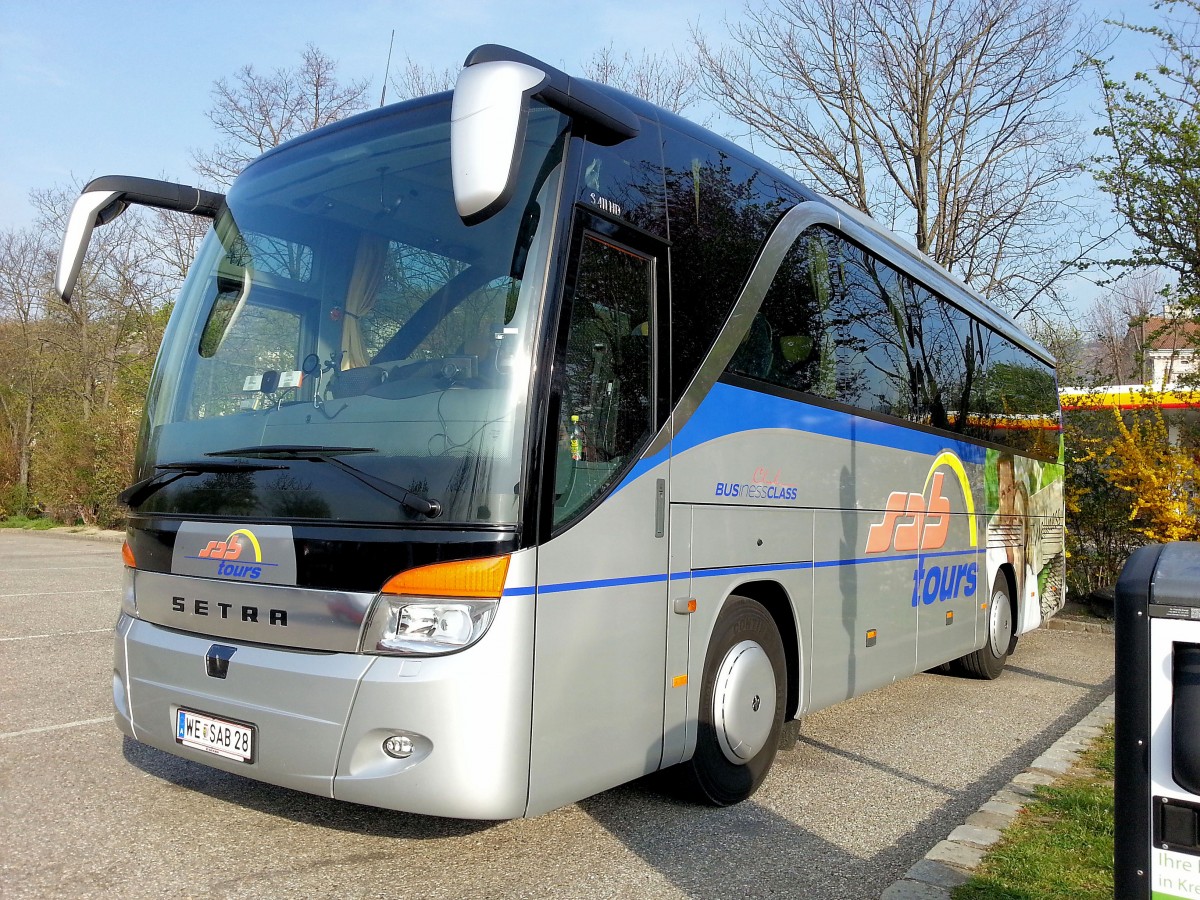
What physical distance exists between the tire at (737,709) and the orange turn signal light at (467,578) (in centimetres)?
158

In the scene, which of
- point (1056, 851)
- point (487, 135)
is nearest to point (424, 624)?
point (487, 135)

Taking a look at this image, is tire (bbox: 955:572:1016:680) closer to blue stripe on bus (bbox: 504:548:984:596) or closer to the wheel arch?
blue stripe on bus (bbox: 504:548:984:596)

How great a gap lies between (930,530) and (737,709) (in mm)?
3309

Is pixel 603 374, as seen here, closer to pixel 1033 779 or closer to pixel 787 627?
pixel 787 627

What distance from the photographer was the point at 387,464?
3.79 meters

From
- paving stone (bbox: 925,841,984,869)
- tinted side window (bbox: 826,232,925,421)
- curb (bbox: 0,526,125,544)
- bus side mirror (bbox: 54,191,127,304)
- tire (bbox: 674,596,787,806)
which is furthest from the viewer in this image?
curb (bbox: 0,526,125,544)

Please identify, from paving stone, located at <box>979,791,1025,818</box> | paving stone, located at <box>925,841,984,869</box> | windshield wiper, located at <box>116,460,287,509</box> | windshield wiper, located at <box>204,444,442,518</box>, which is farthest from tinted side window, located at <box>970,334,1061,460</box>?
windshield wiper, located at <box>116,460,287,509</box>

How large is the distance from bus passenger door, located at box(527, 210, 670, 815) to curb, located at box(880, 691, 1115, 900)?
3.79ft

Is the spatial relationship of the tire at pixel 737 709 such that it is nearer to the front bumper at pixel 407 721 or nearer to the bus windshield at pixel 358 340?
the front bumper at pixel 407 721

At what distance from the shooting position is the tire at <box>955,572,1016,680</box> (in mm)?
9234

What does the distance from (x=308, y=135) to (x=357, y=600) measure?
Answer: 2.39 m

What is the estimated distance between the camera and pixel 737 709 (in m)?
5.04

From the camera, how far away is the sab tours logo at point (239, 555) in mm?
4008

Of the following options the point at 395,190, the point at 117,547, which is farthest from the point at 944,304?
the point at 117,547
